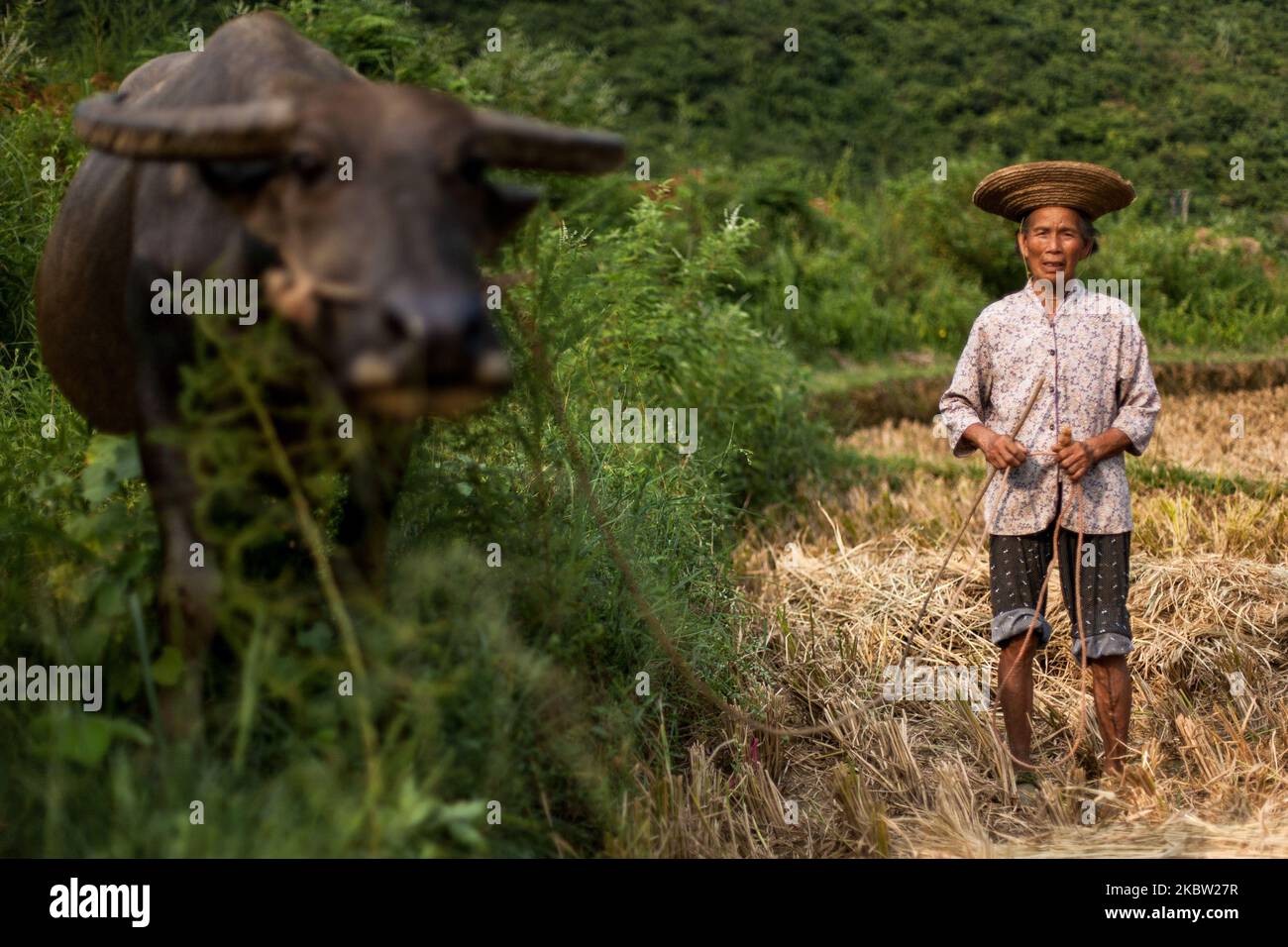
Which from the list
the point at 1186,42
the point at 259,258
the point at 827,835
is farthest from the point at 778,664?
the point at 1186,42

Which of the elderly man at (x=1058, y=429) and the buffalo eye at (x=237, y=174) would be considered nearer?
the buffalo eye at (x=237, y=174)

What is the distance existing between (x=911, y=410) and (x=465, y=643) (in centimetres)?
764

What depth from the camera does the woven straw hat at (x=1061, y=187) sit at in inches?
154

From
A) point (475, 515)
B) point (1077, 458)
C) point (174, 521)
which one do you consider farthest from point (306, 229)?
point (1077, 458)

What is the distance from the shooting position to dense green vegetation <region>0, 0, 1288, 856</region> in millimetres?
2283

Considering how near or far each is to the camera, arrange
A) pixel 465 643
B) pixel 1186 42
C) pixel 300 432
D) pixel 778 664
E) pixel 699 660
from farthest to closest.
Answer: pixel 1186 42 → pixel 778 664 → pixel 699 660 → pixel 465 643 → pixel 300 432

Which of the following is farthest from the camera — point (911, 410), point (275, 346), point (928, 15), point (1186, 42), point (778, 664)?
point (928, 15)

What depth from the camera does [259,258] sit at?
2.37m

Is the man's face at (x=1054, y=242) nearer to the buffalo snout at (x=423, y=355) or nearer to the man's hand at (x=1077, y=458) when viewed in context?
the man's hand at (x=1077, y=458)

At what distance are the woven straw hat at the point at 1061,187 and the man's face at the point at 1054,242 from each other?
35mm

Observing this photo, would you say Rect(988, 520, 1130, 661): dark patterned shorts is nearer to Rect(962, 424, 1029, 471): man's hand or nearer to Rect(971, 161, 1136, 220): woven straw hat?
Rect(962, 424, 1029, 471): man's hand

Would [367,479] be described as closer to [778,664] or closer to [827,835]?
[827,835]

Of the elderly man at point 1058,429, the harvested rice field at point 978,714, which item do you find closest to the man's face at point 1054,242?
the elderly man at point 1058,429

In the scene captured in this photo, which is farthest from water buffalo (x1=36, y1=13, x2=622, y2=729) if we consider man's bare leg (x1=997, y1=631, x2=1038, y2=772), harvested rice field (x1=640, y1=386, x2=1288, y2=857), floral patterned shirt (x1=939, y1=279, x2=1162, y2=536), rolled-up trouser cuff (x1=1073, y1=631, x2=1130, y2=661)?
rolled-up trouser cuff (x1=1073, y1=631, x2=1130, y2=661)
